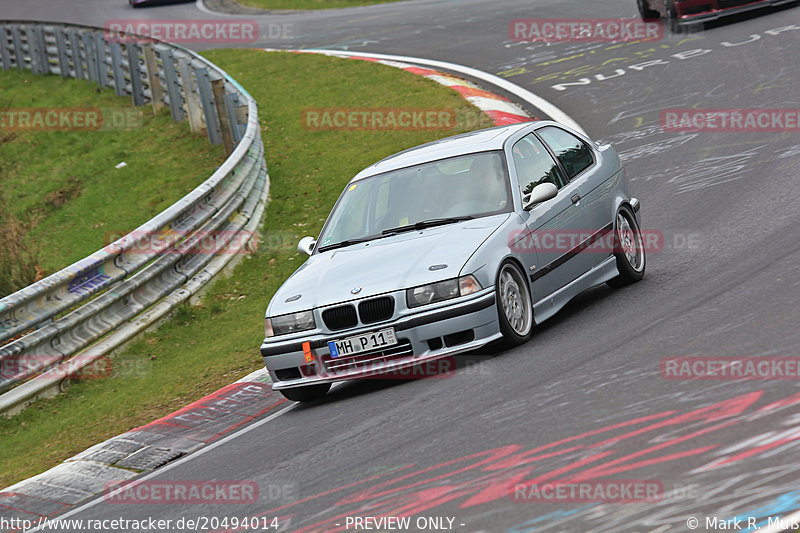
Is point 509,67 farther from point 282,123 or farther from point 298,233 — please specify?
point 298,233

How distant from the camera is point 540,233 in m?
8.69

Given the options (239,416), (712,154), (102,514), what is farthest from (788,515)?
(712,154)

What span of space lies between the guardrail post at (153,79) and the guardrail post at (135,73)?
0.37 meters

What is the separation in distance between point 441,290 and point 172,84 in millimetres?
13094

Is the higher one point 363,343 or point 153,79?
point 153,79

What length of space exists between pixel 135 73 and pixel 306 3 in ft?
56.7

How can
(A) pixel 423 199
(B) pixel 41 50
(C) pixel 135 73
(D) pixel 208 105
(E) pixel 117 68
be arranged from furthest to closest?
(B) pixel 41 50
(E) pixel 117 68
(C) pixel 135 73
(D) pixel 208 105
(A) pixel 423 199

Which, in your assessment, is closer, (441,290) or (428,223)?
(441,290)

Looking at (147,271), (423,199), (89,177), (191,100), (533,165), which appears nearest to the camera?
(423,199)

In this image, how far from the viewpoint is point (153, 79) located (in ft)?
68.8

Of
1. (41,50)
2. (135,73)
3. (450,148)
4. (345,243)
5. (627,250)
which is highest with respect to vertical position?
(41,50)

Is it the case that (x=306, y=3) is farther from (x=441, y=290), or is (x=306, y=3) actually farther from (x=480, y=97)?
(x=441, y=290)

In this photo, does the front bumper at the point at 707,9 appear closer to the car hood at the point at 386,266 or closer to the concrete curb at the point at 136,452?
the car hood at the point at 386,266

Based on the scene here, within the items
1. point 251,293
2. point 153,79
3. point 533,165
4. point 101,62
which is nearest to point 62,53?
point 101,62
